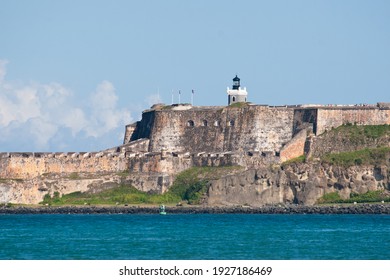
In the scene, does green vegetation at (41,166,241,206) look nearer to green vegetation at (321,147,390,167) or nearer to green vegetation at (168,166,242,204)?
green vegetation at (168,166,242,204)

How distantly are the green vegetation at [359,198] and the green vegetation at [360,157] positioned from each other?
76.5 inches

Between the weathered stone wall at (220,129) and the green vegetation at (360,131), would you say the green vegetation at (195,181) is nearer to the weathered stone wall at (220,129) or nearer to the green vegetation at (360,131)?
the weathered stone wall at (220,129)

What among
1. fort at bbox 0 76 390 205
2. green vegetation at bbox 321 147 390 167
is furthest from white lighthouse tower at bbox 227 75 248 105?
green vegetation at bbox 321 147 390 167

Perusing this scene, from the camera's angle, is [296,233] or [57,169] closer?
[296,233]

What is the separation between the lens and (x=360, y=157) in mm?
99375

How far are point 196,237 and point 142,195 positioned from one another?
30780 millimetres

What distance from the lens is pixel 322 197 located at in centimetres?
9881

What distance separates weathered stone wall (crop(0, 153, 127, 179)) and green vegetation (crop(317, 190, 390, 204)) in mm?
13983

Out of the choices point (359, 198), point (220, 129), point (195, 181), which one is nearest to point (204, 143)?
point (220, 129)

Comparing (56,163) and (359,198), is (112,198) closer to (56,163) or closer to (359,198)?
(56,163)

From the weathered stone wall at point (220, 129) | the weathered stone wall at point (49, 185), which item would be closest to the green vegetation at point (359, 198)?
the weathered stone wall at point (220, 129)
